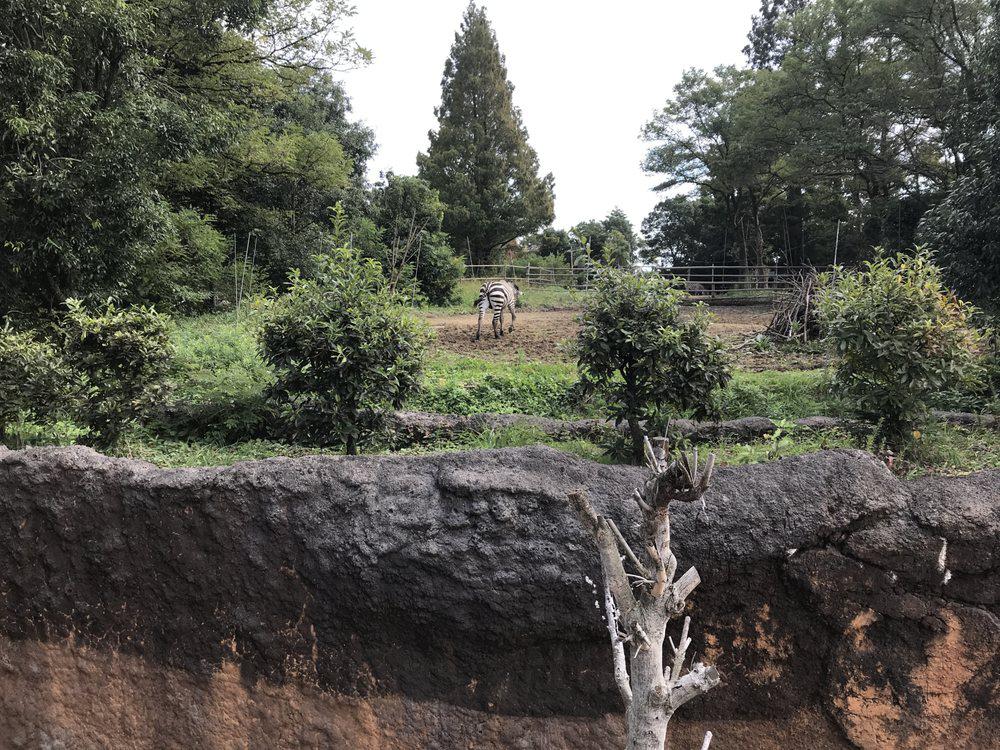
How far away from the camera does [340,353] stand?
191 inches

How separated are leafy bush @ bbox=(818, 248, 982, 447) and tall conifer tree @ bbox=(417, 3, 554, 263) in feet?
76.3

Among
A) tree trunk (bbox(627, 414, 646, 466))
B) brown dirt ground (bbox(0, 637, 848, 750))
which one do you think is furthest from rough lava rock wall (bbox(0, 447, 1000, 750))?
tree trunk (bbox(627, 414, 646, 466))

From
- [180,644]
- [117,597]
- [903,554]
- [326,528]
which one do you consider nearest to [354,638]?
[326,528]

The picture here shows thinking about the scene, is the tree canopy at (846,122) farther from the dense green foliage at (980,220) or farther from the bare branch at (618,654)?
the bare branch at (618,654)

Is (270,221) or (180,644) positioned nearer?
(180,644)

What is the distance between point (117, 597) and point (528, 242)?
29356 millimetres

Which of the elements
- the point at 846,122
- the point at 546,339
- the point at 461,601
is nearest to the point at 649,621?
the point at 461,601

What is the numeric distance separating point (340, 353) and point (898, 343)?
381 centimetres

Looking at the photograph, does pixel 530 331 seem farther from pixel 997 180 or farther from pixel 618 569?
pixel 618 569

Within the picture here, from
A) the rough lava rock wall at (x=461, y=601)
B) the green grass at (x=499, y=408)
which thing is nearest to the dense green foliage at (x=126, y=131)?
the green grass at (x=499, y=408)

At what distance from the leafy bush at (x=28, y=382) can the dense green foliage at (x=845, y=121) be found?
10204 mm

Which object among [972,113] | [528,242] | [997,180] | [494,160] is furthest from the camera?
[528,242]

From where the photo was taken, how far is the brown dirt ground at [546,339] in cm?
951

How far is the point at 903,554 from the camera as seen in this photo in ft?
10.1
